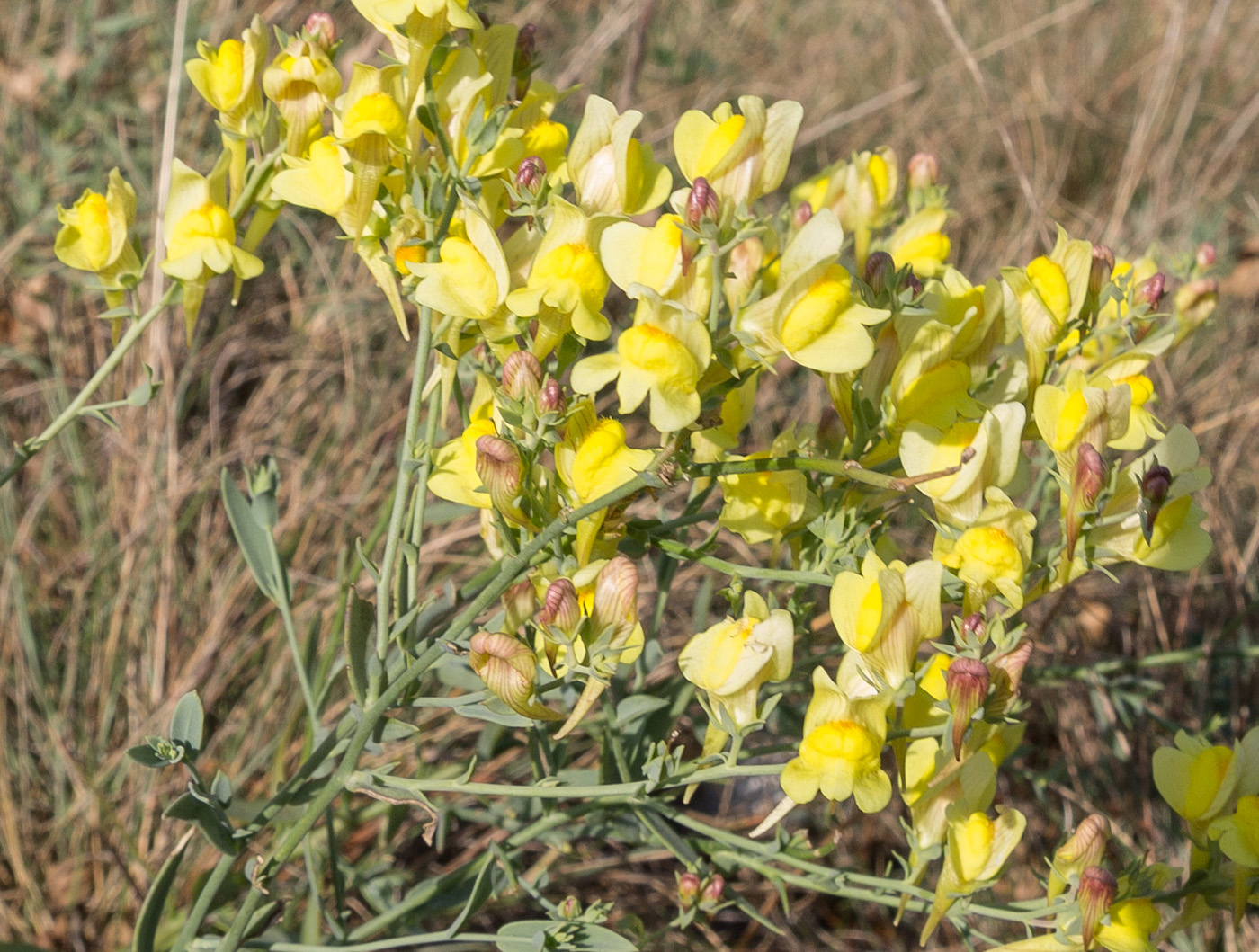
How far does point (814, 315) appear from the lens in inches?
33.3

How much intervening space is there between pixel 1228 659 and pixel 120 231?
1.91 metres

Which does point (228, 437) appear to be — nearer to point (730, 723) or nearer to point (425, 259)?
point (425, 259)

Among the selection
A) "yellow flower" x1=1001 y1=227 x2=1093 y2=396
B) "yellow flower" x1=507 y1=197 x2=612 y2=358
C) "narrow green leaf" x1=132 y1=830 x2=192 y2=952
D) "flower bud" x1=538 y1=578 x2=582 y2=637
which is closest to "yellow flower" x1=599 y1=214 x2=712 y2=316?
"yellow flower" x1=507 y1=197 x2=612 y2=358

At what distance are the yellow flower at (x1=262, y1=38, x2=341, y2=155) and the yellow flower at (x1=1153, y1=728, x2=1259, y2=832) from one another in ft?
Result: 3.23

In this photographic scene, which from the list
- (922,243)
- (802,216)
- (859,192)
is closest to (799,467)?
(802,216)

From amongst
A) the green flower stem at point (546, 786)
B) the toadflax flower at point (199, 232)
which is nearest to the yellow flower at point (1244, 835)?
the green flower stem at point (546, 786)

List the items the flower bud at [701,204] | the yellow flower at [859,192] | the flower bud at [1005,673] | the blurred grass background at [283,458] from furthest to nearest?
the blurred grass background at [283,458] → the yellow flower at [859,192] → the flower bud at [1005,673] → the flower bud at [701,204]

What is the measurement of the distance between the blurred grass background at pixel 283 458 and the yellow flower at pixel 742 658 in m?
0.56

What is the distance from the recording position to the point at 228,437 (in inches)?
85.4

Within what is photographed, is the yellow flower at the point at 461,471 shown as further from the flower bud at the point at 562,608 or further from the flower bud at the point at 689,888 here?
the flower bud at the point at 689,888

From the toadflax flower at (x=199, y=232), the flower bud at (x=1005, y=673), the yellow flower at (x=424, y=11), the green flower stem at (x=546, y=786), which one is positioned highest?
the yellow flower at (x=424, y=11)

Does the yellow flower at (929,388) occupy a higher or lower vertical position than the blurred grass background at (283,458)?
higher

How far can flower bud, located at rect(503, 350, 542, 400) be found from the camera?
34.6 inches

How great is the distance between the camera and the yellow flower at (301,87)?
1041mm
